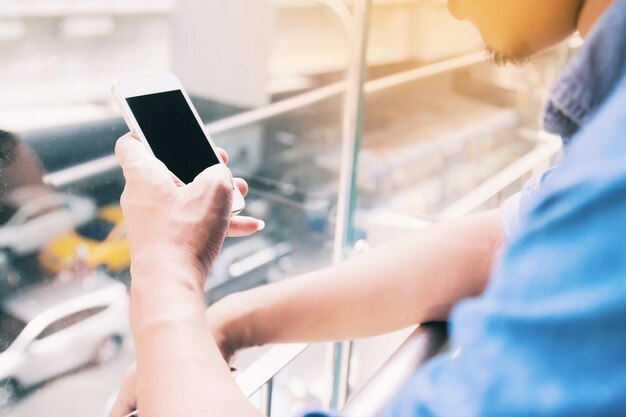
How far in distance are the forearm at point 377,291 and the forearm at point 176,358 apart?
262 mm

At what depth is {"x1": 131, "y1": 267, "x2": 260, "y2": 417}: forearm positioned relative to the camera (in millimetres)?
467

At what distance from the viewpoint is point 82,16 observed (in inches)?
153

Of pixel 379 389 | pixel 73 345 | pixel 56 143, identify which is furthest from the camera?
pixel 73 345

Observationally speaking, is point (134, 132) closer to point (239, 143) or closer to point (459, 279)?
point (459, 279)

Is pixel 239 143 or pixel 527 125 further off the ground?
pixel 527 125

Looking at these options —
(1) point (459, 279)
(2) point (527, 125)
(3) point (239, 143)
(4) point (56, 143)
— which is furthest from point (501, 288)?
(2) point (527, 125)

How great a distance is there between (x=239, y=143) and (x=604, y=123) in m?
3.02

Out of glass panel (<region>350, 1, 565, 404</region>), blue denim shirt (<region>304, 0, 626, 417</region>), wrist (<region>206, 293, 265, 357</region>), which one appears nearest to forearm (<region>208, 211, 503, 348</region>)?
wrist (<region>206, 293, 265, 357</region>)

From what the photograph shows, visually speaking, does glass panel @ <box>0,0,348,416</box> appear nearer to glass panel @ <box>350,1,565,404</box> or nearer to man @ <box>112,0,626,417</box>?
man @ <box>112,0,626,417</box>

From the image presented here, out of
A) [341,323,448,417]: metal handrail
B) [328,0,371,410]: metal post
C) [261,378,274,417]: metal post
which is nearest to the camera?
[341,323,448,417]: metal handrail

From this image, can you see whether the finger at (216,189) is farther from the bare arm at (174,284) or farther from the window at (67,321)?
the window at (67,321)

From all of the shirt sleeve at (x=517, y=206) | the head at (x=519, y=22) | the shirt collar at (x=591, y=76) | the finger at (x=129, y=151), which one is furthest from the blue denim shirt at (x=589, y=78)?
the finger at (x=129, y=151)

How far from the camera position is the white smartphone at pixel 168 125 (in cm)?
70

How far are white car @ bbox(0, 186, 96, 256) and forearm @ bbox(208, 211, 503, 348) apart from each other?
1.33 feet
